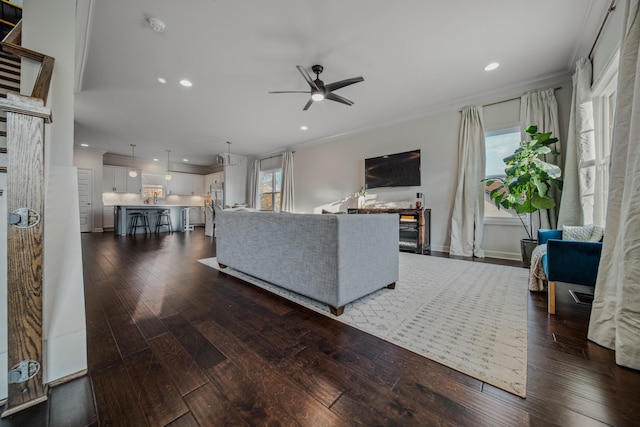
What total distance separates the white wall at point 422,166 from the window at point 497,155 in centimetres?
14

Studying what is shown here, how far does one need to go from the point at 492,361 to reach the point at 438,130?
13.2 feet

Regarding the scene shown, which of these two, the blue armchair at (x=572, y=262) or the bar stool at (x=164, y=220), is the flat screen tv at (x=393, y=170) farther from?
the bar stool at (x=164, y=220)

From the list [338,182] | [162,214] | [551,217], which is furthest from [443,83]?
[162,214]

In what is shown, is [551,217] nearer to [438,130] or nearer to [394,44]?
[438,130]

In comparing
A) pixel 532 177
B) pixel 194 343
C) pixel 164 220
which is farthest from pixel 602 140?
pixel 164 220

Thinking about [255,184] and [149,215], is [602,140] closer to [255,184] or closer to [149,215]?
[255,184]

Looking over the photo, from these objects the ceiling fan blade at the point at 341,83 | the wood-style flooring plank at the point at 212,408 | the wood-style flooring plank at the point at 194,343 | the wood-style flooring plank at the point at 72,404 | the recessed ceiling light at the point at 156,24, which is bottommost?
the wood-style flooring plank at the point at 194,343

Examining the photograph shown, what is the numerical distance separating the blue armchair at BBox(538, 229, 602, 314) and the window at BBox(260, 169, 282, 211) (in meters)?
6.40

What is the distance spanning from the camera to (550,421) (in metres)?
0.81

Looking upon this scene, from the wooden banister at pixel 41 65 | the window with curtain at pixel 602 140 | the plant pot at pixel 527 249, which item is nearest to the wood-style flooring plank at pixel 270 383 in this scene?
the wooden banister at pixel 41 65

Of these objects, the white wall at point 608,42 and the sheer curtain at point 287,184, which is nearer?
the white wall at point 608,42

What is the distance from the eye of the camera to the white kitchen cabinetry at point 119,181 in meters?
7.41

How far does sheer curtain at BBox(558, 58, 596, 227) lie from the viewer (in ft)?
8.27

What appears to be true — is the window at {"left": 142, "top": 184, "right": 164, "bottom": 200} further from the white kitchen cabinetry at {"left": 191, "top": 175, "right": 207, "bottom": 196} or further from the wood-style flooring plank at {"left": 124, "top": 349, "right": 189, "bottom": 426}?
the wood-style flooring plank at {"left": 124, "top": 349, "right": 189, "bottom": 426}
